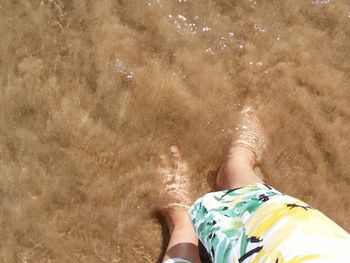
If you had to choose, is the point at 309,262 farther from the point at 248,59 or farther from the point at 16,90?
the point at 16,90

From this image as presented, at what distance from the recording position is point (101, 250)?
2066 millimetres

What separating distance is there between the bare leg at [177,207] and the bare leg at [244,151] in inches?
7.3

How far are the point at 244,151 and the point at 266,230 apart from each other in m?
0.87

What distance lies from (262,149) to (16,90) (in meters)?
1.25

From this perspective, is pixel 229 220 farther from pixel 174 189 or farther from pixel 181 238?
pixel 174 189

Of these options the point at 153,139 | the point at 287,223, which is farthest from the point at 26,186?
the point at 287,223

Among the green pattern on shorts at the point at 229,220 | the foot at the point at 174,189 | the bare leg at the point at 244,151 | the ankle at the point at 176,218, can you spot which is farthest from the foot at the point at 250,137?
the green pattern on shorts at the point at 229,220

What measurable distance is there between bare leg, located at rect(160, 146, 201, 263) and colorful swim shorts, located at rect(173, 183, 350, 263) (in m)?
0.32

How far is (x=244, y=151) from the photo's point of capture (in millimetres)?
2227

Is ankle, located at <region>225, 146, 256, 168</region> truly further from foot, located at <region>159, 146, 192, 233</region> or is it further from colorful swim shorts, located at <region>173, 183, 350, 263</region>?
colorful swim shorts, located at <region>173, 183, 350, 263</region>

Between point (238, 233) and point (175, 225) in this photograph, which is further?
point (175, 225)

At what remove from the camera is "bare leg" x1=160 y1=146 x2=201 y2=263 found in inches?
78.0

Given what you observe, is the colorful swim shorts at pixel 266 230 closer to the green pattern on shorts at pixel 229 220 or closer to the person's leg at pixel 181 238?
the green pattern on shorts at pixel 229 220

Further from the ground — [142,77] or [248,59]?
[248,59]
